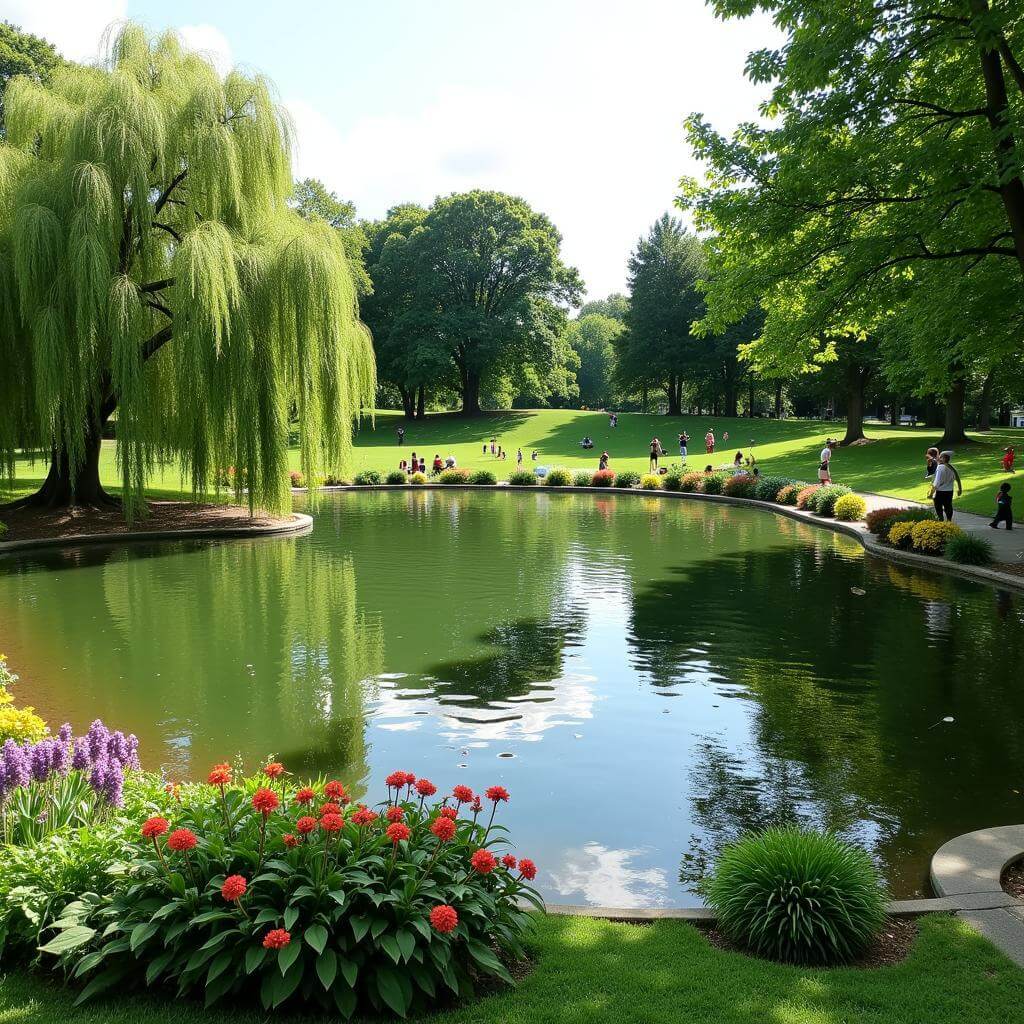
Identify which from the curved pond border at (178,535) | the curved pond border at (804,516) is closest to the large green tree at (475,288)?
the curved pond border at (804,516)

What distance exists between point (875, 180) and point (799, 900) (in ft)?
45.7

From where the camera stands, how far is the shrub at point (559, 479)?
3603cm

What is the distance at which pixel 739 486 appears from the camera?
3058 centimetres

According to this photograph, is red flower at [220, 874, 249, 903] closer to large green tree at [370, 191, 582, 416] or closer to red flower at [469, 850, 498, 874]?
red flower at [469, 850, 498, 874]

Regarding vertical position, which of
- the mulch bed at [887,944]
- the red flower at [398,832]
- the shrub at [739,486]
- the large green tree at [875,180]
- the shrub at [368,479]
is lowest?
the mulch bed at [887,944]

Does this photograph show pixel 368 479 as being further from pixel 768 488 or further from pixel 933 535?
pixel 933 535

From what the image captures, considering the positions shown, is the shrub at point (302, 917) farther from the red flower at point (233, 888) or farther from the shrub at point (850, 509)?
the shrub at point (850, 509)

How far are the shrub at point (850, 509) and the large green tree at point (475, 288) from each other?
38.3 metres

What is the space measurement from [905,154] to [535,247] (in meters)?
50.2

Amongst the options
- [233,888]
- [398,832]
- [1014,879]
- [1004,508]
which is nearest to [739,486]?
[1004,508]

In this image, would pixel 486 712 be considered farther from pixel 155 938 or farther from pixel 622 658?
pixel 155 938

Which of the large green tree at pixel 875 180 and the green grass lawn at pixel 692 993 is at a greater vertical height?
the large green tree at pixel 875 180

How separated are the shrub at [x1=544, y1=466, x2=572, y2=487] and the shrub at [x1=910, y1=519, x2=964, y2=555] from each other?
62.5 feet

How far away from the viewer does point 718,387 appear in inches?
2744
